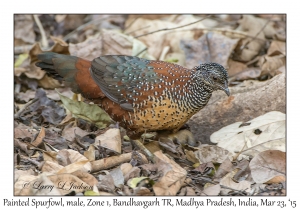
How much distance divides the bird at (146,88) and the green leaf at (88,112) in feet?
0.42

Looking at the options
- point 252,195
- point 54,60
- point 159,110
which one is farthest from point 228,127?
point 54,60

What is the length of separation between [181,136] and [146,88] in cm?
76

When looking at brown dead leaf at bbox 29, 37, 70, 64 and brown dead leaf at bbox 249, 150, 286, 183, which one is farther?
brown dead leaf at bbox 29, 37, 70, 64

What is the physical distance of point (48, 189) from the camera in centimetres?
421

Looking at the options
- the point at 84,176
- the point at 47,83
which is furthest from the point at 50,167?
the point at 47,83

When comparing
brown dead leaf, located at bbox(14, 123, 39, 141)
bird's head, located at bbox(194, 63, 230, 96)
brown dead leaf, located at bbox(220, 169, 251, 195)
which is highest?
bird's head, located at bbox(194, 63, 230, 96)

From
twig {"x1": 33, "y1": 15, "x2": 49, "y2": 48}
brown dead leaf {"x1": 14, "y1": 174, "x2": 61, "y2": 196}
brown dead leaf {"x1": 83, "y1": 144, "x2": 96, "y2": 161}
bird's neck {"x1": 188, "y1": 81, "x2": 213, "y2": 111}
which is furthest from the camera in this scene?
twig {"x1": 33, "y1": 15, "x2": 49, "y2": 48}

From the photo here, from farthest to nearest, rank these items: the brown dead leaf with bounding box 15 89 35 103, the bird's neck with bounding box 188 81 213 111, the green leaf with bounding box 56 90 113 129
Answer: the brown dead leaf with bounding box 15 89 35 103, the green leaf with bounding box 56 90 113 129, the bird's neck with bounding box 188 81 213 111

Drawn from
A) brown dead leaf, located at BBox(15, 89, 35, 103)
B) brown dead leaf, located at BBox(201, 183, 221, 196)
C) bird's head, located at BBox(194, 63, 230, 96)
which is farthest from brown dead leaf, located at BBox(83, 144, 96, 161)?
brown dead leaf, located at BBox(15, 89, 35, 103)

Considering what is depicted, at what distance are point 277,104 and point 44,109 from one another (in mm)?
2917

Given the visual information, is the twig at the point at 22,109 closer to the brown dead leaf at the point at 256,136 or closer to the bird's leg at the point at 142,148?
the bird's leg at the point at 142,148

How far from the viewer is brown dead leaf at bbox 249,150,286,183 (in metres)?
4.61

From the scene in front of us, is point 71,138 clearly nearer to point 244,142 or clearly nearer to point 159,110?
point 159,110

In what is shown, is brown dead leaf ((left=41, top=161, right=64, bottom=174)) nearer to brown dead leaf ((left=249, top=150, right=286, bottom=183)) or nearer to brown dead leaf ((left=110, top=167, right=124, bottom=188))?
brown dead leaf ((left=110, top=167, right=124, bottom=188))
